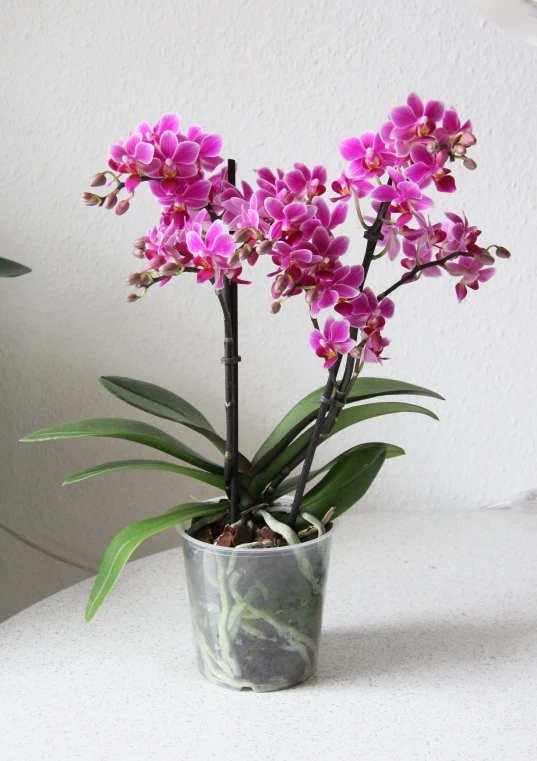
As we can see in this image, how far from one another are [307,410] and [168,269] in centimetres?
21

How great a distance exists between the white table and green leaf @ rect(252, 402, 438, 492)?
0.18 meters

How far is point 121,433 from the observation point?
0.67 meters

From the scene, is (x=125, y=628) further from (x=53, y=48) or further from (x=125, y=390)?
(x=53, y=48)

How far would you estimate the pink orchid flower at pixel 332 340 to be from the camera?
23.9 inches

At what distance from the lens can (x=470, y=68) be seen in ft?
3.84

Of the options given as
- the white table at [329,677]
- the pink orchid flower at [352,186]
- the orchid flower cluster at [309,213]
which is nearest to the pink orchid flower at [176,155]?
the orchid flower cluster at [309,213]

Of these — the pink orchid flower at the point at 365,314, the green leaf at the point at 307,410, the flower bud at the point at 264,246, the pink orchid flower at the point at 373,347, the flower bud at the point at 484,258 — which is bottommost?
the green leaf at the point at 307,410

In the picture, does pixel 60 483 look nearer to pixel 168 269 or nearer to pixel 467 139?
pixel 168 269

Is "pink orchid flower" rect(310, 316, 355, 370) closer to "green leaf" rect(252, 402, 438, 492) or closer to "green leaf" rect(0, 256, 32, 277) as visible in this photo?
"green leaf" rect(252, 402, 438, 492)

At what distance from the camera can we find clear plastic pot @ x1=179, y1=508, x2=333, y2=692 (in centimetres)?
67

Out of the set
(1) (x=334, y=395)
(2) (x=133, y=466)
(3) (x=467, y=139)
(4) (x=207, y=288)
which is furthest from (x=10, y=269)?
(3) (x=467, y=139)

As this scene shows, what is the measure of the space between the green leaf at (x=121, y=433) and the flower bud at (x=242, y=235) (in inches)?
7.9

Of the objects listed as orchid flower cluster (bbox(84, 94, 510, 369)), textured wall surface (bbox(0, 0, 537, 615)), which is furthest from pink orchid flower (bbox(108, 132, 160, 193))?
textured wall surface (bbox(0, 0, 537, 615))

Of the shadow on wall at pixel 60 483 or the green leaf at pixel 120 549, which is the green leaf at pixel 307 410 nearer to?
the green leaf at pixel 120 549
